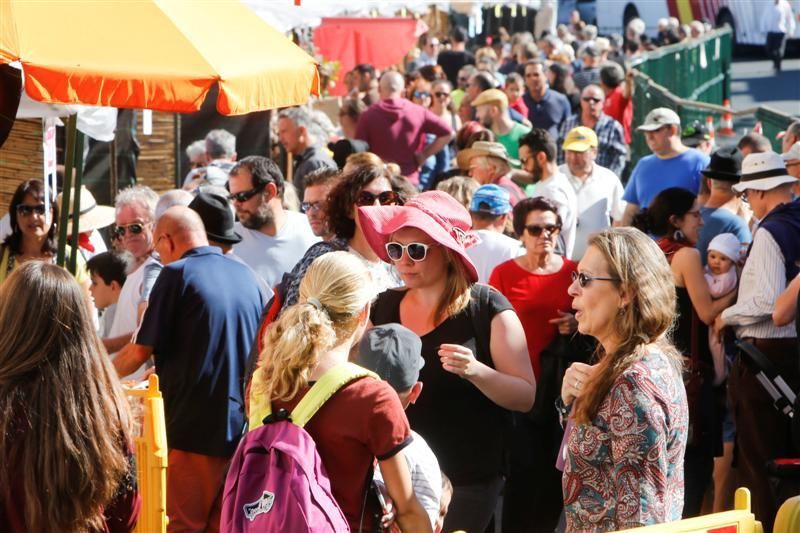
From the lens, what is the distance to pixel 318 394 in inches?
137

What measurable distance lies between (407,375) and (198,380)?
1968mm

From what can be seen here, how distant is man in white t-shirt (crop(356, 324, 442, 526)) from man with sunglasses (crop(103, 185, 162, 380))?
2.84m

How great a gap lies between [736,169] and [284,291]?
3.56m

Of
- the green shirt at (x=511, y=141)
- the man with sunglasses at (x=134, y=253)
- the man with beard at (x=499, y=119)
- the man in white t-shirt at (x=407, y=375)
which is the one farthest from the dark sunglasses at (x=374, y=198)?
the green shirt at (x=511, y=141)

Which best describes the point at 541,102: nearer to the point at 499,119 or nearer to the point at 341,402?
the point at 499,119

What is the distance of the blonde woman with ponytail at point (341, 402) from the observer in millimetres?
3490

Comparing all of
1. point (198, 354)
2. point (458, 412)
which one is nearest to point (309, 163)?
point (198, 354)

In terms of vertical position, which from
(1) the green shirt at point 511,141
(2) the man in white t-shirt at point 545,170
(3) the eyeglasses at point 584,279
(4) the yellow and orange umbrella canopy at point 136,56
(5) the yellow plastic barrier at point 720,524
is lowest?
(1) the green shirt at point 511,141

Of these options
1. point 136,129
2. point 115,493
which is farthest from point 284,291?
point 136,129

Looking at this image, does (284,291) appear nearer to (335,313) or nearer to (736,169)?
(335,313)

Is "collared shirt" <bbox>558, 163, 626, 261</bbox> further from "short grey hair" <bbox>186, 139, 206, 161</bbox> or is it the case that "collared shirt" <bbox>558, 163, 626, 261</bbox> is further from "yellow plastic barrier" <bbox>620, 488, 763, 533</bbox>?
"yellow plastic barrier" <bbox>620, 488, 763, 533</bbox>

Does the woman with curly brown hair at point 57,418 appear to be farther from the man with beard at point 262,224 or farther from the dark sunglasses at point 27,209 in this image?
the dark sunglasses at point 27,209

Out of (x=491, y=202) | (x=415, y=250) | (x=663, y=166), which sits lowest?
(x=663, y=166)

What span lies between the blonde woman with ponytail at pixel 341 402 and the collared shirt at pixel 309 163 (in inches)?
249
